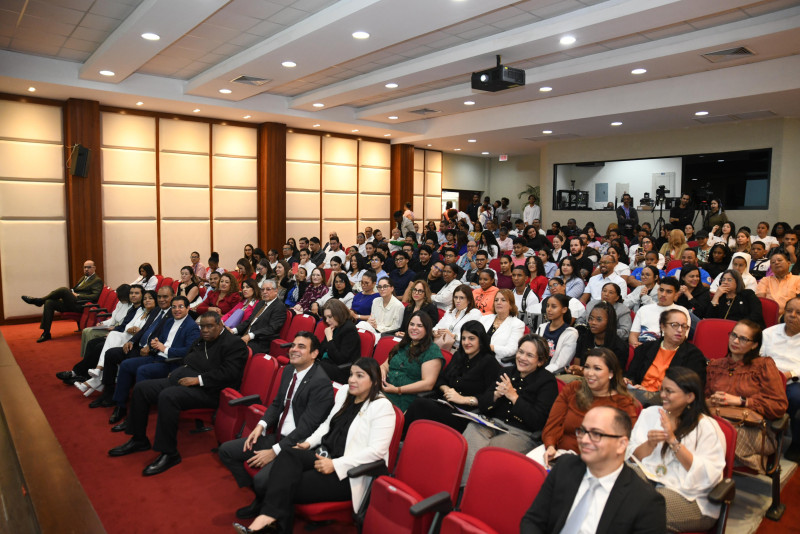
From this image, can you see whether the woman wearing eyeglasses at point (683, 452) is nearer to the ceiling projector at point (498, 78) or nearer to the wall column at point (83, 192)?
the ceiling projector at point (498, 78)

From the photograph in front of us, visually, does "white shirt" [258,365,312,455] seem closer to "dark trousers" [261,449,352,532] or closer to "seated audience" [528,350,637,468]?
"dark trousers" [261,449,352,532]

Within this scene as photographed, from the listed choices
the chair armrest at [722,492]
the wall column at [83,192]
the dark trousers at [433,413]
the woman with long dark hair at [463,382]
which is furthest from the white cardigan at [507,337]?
the wall column at [83,192]

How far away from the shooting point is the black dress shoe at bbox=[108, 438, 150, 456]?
162 inches

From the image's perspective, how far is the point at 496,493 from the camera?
240 cm

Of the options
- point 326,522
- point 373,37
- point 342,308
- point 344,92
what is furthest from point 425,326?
point 344,92

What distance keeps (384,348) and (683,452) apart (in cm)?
241

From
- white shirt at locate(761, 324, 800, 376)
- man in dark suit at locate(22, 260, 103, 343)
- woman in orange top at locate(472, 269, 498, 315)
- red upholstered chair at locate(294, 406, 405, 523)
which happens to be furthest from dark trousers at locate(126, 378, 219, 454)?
man in dark suit at locate(22, 260, 103, 343)

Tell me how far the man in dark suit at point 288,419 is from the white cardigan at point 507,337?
1.52 meters

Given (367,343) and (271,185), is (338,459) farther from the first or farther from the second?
(271,185)

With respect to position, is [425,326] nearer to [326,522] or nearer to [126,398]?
[326,522]

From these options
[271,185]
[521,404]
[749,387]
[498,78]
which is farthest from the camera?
[271,185]

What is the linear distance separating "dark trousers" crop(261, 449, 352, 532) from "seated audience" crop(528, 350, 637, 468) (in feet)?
3.45

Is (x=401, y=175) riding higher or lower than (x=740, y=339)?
higher

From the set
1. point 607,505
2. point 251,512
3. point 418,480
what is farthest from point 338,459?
point 607,505
